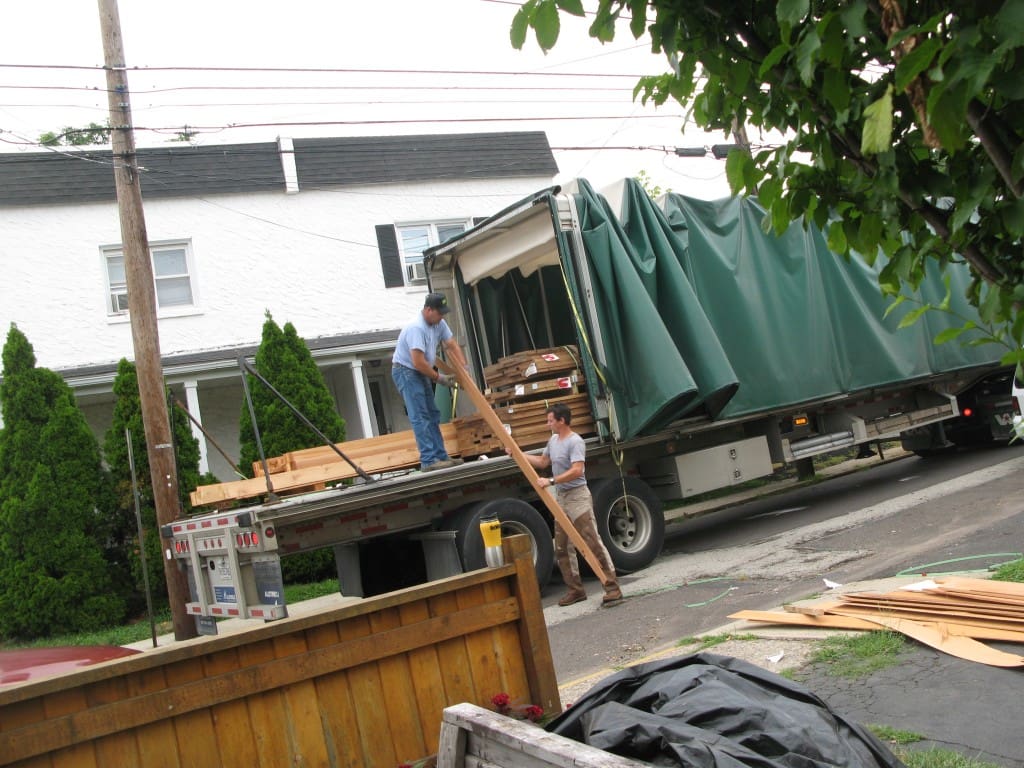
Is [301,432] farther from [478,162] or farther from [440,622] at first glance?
[440,622]

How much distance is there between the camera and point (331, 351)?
1678cm

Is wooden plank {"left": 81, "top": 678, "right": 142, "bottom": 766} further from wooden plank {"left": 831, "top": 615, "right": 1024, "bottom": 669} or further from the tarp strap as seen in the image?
the tarp strap

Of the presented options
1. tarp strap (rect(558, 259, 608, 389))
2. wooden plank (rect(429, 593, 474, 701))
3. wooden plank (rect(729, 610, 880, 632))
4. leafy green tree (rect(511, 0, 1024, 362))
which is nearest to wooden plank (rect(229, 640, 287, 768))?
wooden plank (rect(429, 593, 474, 701))

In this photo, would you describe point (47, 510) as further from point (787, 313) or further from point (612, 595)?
point (787, 313)

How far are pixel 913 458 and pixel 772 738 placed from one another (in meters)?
15.3

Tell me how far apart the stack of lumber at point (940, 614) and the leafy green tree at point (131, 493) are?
9209mm

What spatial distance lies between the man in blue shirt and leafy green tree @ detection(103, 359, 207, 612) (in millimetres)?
5077

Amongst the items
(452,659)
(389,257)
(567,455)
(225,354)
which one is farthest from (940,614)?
(389,257)

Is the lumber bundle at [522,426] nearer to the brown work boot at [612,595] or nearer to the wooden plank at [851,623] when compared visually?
the brown work boot at [612,595]

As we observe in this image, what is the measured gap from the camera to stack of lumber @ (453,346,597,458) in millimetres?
10195

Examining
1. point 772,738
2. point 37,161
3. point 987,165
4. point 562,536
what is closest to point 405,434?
point 562,536

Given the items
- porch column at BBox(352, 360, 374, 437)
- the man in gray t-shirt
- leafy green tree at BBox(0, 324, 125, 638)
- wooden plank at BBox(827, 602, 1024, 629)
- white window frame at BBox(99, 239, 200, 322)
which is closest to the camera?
wooden plank at BBox(827, 602, 1024, 629)

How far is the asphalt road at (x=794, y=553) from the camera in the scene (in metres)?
7.42

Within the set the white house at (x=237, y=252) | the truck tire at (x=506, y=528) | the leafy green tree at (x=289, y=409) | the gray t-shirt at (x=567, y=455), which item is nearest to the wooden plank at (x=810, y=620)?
the gray t-shirt at (x=567, y=455)
